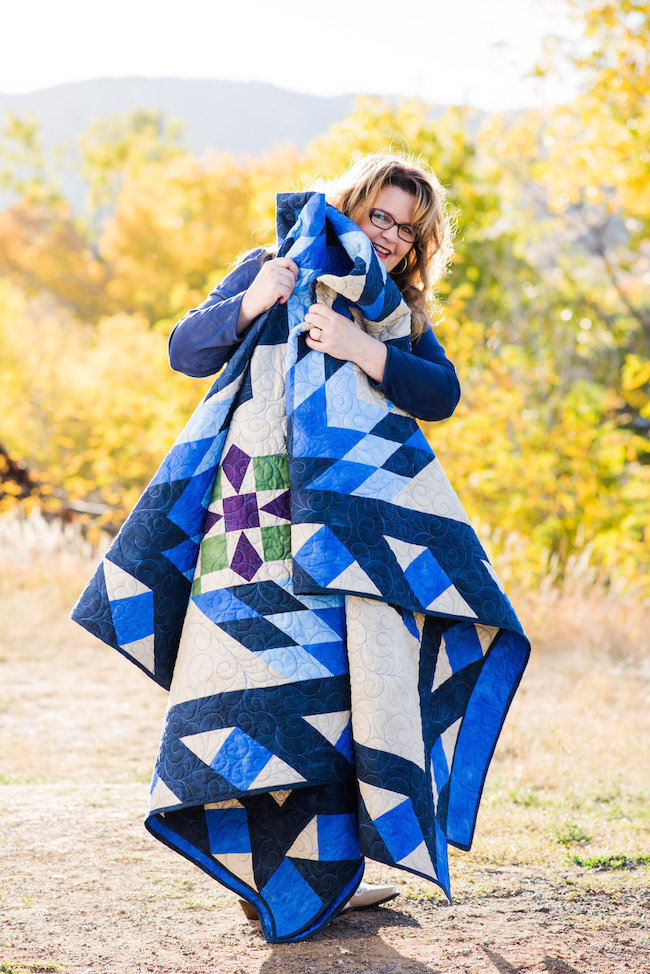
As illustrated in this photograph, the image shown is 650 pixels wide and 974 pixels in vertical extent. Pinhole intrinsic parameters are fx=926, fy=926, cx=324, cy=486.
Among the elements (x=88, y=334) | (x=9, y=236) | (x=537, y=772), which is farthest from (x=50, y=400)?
(x=9, y=236)

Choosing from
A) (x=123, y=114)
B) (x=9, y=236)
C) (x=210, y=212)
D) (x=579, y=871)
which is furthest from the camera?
(x=123, y=114)

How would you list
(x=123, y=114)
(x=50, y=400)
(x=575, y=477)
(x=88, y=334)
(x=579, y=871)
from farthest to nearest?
(x=123, y=114)
(x=88, y=334)
(x=50, y=400)
(x=575, y=477)
(x=579, y=871)

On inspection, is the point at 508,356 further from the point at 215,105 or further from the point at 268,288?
the point at 215,105

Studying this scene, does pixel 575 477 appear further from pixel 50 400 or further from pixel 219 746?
pixel 50 400

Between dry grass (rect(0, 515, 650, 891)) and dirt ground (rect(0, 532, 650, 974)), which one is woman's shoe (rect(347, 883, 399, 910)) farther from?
dry grass (rect(0, 515, 650, 891))

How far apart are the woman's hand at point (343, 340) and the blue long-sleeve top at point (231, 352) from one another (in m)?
0.03

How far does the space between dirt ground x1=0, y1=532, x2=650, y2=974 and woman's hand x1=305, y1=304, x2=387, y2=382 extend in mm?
1222

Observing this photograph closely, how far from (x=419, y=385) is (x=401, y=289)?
1.27ft

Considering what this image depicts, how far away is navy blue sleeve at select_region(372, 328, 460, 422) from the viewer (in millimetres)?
2010

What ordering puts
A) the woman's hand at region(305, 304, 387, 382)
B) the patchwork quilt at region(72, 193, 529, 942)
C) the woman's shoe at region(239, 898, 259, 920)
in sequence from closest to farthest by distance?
the patchwork quilt at region(72, 193, 529, 942), the woman's hand at region(305, 304, 387, 382), the woman's shoe at region(239, 898, 259, 920)

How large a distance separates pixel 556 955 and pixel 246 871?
662 millimetres

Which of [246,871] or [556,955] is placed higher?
[246,871]

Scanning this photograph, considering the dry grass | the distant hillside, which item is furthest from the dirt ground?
the distant hillside

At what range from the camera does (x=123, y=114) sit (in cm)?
4816
